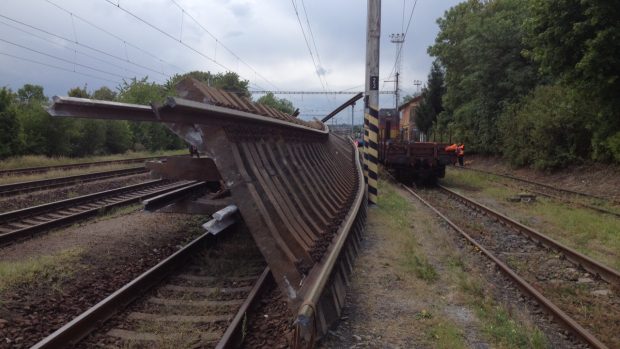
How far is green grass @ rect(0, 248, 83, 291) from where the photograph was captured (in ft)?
17.5

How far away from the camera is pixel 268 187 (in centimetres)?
460

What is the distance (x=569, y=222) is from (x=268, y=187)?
8510 millimetres

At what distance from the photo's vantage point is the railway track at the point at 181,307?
4062mm

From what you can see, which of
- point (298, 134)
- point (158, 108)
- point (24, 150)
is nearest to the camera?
point (158, 108)

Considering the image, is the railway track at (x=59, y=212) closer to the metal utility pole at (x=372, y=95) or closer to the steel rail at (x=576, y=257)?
the metal utility pole at (x=372, y=95)

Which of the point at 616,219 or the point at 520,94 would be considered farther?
the point at 520,94

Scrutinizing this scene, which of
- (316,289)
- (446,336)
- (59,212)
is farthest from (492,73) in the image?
(316,289)

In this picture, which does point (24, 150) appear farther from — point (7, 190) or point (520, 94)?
point (520, 94)

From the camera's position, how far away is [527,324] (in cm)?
492

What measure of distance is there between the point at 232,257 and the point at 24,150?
22.4m

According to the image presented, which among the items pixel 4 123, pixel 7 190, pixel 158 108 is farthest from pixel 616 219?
pixel 4 123

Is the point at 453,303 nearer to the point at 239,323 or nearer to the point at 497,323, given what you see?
the point at 497,323

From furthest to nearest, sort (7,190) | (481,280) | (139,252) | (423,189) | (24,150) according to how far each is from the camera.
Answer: (24,150)
(423,189)
(7,190)
(139,252)
(481,280)

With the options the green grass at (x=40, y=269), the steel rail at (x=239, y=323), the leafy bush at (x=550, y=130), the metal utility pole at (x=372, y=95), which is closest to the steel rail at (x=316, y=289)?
the steel rail at (x=239, y=323)
